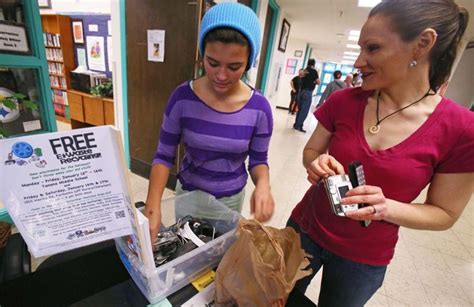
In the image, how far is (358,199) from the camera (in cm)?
51

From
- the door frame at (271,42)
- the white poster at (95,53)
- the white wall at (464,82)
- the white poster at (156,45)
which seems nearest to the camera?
the white poster at (156,45)

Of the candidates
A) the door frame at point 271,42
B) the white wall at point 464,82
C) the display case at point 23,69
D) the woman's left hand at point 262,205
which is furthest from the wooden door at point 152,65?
the white wall at point 464,82

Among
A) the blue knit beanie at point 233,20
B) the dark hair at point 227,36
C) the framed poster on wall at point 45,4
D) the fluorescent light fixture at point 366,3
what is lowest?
the dark hair at point 227,36

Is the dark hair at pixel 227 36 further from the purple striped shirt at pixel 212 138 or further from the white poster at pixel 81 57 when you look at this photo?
the white poster at pixel 81 57

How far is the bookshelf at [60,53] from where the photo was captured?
3.70m

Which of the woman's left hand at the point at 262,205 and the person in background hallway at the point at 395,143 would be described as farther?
the woman's left hand at the point at 262,205

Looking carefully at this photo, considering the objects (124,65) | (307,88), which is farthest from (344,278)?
(307,88)

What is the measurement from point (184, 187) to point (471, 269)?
2401mm

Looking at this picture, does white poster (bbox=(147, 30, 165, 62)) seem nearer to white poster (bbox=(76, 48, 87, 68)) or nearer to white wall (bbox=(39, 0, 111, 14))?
white wall (bbox=(39, 0, 111, 14))

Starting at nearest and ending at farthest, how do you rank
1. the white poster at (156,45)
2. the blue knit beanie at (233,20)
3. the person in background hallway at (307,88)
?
the blue knit beanie at (233,20) < the white poster at (156,45) < the person in background hallway at (307,88)

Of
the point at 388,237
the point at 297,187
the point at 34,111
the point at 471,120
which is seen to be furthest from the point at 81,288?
the point at 297,187

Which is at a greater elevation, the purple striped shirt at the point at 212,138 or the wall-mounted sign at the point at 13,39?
the wall-mounted sign at the point at 13,39

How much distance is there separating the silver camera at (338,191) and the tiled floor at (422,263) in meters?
1.23

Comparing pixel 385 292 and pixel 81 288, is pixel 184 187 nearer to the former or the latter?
pixel 81 288
